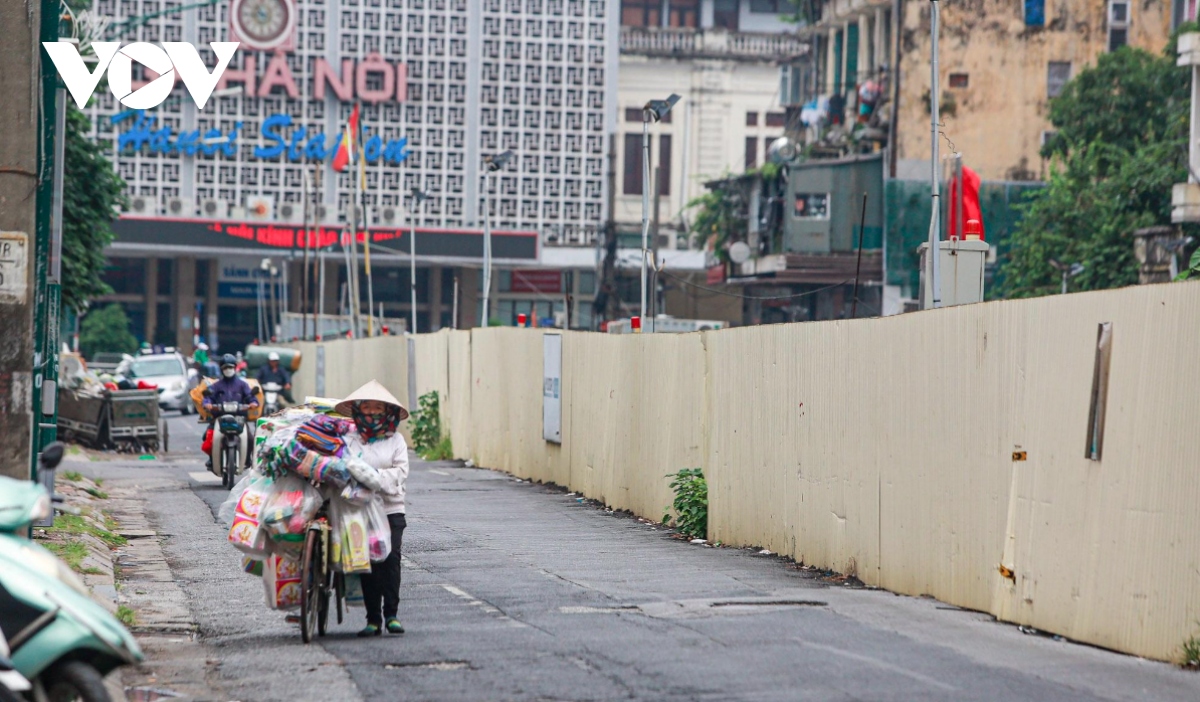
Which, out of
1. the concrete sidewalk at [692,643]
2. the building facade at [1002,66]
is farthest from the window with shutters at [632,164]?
the concrete sidewalk at [692,643]

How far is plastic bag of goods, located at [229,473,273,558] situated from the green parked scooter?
138 inches

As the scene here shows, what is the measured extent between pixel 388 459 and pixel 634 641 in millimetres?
1873

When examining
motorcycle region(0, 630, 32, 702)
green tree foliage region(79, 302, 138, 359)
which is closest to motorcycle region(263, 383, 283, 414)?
motorcycle region(0, 630, 32, 702)

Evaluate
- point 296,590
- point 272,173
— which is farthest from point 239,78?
point 296,590

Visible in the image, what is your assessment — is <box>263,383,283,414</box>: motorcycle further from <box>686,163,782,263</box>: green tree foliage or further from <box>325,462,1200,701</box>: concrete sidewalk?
<box>686,163,782,263</box>: green tree foliage

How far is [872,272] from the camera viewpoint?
2136 inches

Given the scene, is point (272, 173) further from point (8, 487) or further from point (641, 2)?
point (8, 487)

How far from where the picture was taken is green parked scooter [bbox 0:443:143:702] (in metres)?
6.58

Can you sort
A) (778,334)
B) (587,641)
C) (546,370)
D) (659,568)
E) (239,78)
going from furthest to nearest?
(239,78) → (546,370) → (778,334) → (659,568) → (587,641)

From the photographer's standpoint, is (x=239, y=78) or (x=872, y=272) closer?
(x=872, y=272)

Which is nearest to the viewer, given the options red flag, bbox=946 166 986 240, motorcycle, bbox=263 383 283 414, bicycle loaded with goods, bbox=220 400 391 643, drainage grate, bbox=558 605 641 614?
bicycle loaded with goods, bbox=220 400 391 643

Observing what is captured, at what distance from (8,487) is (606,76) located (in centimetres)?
8013

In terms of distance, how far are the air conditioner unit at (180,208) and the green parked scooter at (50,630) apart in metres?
78.5
